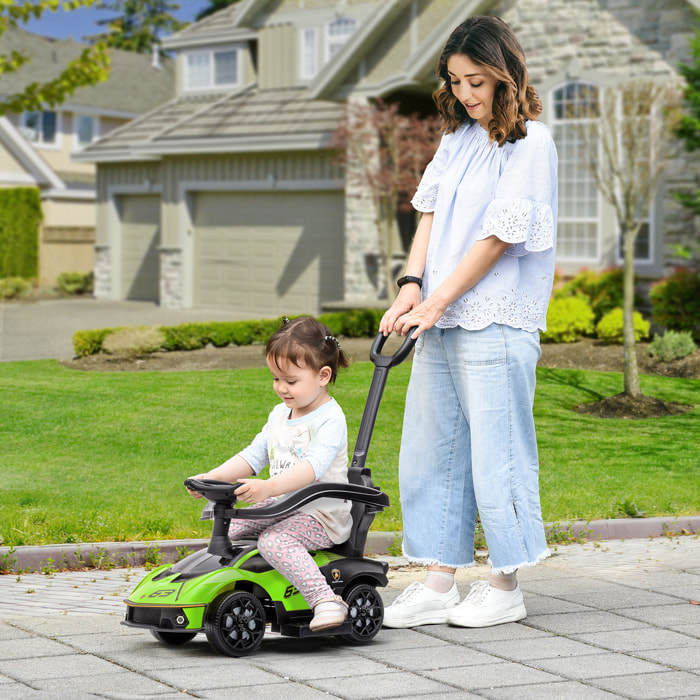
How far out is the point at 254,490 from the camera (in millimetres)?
4039

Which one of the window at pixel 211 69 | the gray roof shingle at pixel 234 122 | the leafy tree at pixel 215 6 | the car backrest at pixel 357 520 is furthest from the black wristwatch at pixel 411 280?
the leafy tree at pixel 215 6

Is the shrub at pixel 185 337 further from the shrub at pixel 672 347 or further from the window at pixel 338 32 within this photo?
the window at pixel 338 32

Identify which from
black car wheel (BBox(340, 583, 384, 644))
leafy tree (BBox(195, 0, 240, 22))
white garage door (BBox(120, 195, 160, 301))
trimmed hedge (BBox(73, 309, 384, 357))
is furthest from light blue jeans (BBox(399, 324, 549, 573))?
leafy tree (BBox(195, 0, 240, 22))

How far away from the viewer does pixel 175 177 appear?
2466 cm

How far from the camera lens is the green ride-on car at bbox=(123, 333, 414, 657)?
4.00 metres

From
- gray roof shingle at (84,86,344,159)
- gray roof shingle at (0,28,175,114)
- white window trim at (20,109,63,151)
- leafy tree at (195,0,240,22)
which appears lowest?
gray roof shingle at (84,86,344,159)

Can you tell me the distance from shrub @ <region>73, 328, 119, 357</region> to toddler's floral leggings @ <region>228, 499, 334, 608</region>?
10785 millimetres

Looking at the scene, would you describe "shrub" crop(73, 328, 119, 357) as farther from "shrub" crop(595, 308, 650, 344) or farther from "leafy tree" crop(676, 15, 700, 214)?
"leafy tree" crop(676, 15, 700, 214)

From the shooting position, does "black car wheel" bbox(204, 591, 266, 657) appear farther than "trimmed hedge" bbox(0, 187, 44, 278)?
No

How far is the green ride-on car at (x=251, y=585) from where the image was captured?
4.00 metres

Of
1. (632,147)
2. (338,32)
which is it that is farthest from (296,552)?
(338,32)

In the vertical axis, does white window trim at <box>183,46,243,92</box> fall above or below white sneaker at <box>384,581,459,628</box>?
above

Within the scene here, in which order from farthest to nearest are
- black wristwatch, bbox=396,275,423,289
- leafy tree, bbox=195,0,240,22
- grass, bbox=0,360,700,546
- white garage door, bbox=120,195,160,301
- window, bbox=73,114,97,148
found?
1. leafy tree, bbox=195,0,240,22
2. window, bbox=73,114,97,148
3. white garage door, bbox=120,195,160,301
4. grass, bbox=0,360,700,546
5. black wristwatch, bbox=396,275,423,289

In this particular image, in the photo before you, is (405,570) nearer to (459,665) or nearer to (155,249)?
(459,665)
